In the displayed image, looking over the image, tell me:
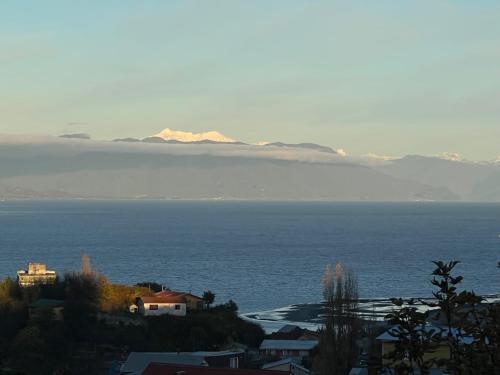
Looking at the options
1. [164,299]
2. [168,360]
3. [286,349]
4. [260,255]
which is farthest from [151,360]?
[260,255]

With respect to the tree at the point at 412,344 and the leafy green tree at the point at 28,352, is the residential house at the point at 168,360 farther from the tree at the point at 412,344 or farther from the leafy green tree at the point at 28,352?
the tree at the point at 412,344

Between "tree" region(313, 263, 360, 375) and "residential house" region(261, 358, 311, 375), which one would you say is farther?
"tree" region(313, 263, 360, 375)

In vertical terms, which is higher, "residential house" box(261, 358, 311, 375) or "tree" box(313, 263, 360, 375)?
"tree" box(313, 263, 360, 375)

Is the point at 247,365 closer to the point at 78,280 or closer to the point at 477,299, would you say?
the point at 78,280

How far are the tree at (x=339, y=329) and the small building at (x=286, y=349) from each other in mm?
2021

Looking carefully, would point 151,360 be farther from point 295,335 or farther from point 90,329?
point 295,335

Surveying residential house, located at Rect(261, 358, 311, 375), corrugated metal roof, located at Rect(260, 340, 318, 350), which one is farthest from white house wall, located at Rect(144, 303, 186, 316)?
residential house, located at Rect(261, 358, 311, 375)

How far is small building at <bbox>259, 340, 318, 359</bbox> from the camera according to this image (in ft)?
133

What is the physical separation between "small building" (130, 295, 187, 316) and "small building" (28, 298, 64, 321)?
3838mm

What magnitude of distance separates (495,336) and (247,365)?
95.0 feet

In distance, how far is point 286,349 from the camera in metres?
41.1

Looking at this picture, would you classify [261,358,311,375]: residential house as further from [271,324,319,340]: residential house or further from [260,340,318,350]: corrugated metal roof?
[271,324,319,340]: residential house

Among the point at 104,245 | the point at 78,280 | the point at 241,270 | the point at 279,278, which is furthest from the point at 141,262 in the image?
the point at 78,280

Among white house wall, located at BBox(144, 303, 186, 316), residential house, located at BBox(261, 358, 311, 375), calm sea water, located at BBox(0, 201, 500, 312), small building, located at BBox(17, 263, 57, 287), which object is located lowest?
calm sea water, located at BBox(0, 201, 500, 312)
